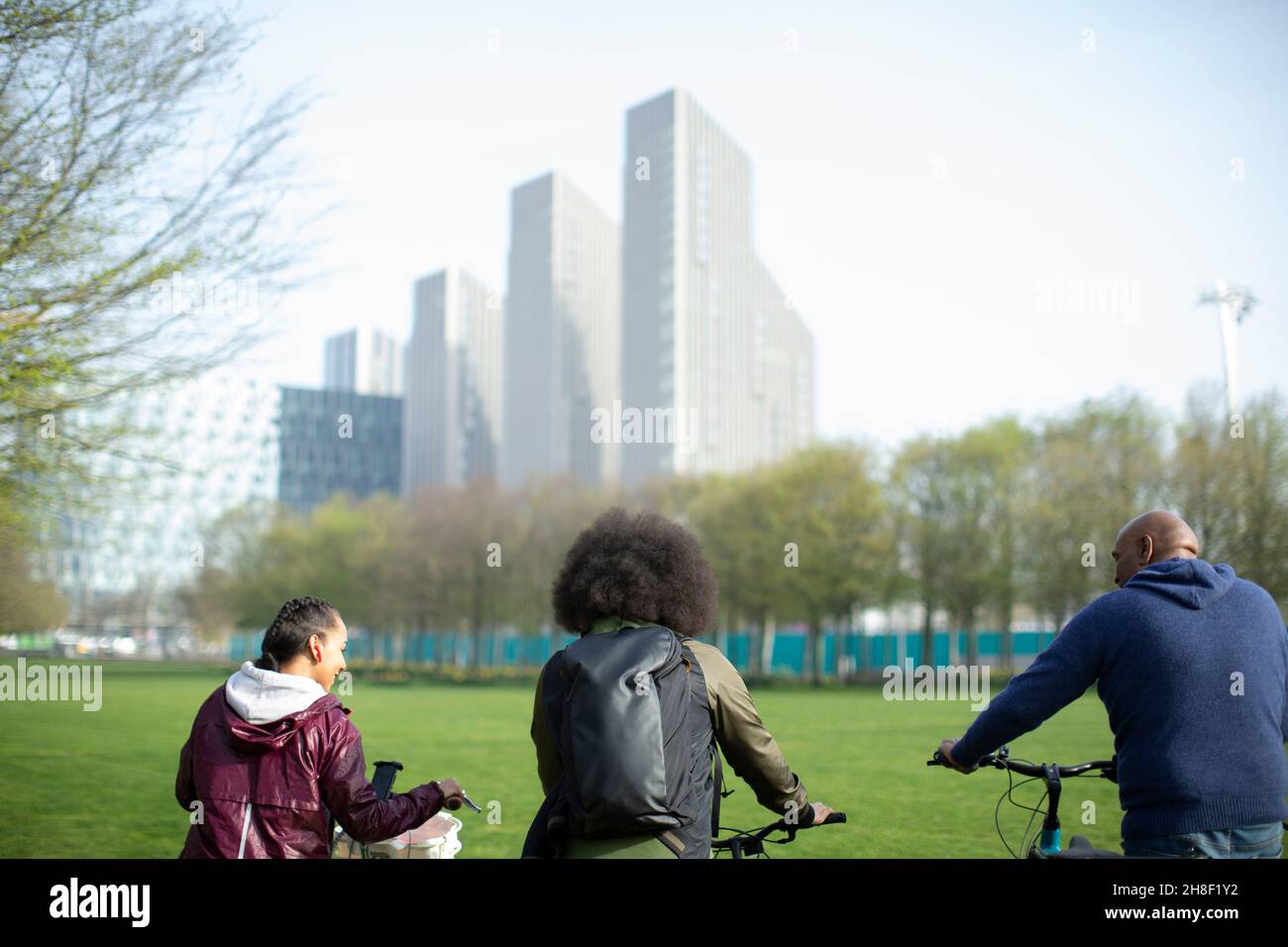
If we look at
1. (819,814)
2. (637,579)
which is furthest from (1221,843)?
(637,579)

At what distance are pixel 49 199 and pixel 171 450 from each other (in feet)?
7.18

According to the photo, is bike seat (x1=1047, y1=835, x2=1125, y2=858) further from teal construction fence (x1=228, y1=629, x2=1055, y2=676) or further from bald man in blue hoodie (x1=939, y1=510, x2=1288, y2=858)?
teal construction fence (x1=228, y1=629, x2=1055, y2=676)

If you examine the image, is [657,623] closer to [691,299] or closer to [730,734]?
[730,734]

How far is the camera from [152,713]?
84.0 ft

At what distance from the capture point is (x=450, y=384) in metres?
170

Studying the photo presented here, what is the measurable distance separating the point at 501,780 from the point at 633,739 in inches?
456

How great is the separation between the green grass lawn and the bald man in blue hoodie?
233 inches

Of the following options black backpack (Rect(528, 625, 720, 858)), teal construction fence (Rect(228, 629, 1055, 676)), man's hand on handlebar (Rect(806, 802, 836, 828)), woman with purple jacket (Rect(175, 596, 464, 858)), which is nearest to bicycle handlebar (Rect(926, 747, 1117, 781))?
man's hand on handlebar (Rect(806, 802, 836, 828))

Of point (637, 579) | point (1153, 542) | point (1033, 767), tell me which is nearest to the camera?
point (637, 579)

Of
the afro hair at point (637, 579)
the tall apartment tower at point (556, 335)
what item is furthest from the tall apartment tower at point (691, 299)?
the afro hair at point (637, 579)

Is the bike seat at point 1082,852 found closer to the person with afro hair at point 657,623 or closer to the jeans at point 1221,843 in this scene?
the jeans at point 1221,843

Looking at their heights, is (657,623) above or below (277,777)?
above

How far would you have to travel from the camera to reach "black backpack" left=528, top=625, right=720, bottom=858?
3.01m
